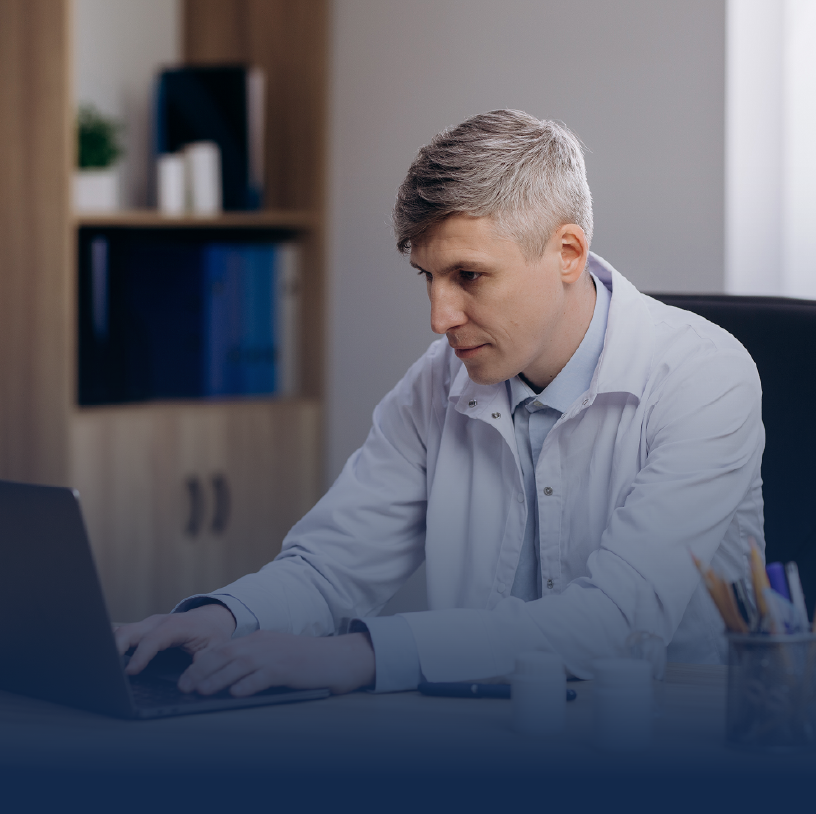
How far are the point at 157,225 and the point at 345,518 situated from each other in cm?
131

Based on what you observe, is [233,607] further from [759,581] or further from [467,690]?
[759,581]

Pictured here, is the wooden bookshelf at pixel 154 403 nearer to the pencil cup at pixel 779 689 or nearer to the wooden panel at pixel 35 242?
the wooden panel at pixel 35 242

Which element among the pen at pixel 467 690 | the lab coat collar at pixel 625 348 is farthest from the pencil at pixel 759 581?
the lab coat collar at pixel 625 348

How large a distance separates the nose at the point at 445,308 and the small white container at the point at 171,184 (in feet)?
4.16

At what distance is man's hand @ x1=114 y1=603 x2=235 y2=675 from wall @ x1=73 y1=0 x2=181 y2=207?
175 centimetres

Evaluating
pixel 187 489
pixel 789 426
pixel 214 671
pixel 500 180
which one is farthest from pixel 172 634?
pixel 187 489

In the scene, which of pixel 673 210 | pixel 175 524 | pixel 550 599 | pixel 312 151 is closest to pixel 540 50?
pixel 673 210

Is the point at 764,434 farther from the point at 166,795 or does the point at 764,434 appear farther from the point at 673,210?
the point at 166,795

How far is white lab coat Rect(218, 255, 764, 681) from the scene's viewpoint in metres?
1.12

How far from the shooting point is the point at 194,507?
253 centimetres

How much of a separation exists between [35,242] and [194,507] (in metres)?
0.70

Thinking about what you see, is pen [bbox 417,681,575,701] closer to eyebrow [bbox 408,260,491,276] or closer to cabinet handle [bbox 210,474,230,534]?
eyebrow [bbox 408,260,491,276]

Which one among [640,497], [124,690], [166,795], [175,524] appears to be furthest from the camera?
[175,524]

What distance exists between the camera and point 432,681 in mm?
1025
